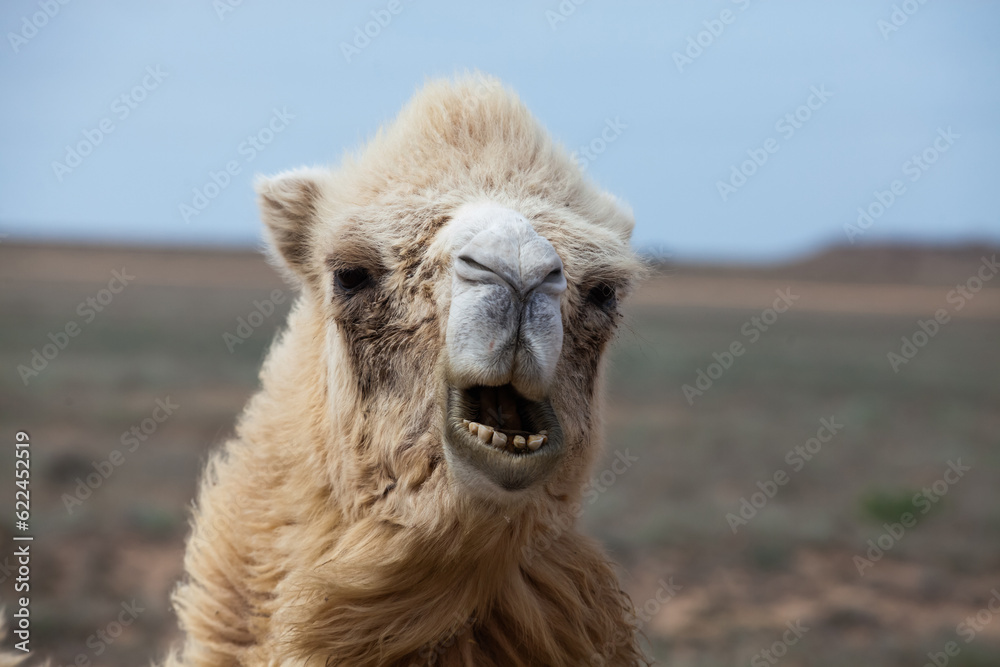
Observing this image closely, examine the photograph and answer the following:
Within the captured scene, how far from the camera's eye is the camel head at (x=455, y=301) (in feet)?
8.63

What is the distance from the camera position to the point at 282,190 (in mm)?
3756

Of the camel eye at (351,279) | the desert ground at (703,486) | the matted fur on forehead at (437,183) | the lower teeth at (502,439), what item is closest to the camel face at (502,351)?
the lower teeth at (502,439)

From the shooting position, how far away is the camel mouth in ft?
8.63

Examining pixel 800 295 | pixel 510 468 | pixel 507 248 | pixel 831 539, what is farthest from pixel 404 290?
pixel 800 295

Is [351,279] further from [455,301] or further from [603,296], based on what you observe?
[603,296]

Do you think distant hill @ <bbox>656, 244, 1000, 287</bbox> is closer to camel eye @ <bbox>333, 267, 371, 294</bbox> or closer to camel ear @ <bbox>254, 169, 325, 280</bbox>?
camel ear @ <bbox>254, 169, 325, 280</bbox>

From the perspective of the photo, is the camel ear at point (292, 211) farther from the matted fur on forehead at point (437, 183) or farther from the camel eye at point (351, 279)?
the camel eye at point (351, 279)

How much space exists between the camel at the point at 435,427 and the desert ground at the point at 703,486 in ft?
2.06

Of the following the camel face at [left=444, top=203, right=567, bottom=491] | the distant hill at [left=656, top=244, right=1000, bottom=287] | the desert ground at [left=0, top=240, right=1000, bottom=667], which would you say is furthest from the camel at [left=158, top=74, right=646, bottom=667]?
the distant hill at [left=656, top=244, right=1000, bottom=287]

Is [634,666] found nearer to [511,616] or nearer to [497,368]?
[511,616]

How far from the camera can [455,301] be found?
8.71 ft

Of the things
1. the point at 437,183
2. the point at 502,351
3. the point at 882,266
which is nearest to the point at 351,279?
the point at 437,183

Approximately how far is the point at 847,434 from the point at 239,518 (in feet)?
62.3

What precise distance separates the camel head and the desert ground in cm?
61
